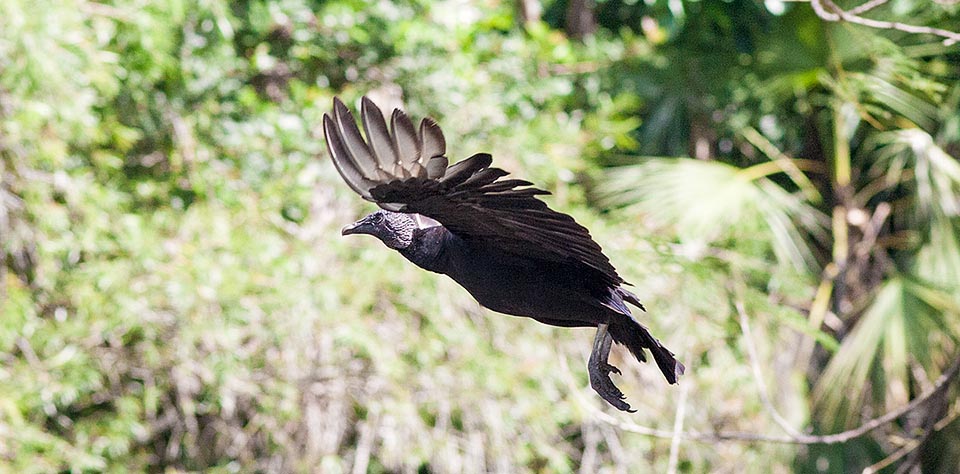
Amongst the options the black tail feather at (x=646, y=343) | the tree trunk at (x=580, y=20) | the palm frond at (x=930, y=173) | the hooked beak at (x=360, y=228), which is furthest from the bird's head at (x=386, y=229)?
the tree trunk at (x=580, y=20)

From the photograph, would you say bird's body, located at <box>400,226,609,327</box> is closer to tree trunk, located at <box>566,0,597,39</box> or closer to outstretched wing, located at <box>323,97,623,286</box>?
outstretched wing, located at <box>323,97,623,286</box>

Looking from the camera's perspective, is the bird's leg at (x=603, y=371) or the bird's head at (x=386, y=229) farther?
the bird's leg at (x=603, y=371)

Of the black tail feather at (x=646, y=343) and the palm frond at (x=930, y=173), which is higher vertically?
the black tail feather at (x=646, y=343)

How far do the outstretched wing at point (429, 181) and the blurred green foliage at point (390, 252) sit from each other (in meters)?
2.17

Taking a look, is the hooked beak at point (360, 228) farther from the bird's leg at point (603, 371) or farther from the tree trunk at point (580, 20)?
the tree trunk at point (580, 20)

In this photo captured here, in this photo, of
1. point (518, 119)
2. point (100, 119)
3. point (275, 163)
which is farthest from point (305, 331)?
point (518, 119)

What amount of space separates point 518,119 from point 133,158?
1.65m

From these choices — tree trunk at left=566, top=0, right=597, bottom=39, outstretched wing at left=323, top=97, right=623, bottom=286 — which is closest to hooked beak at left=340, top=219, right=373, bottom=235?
outstretched wing at left=323, top=97, right=623, bottom=286

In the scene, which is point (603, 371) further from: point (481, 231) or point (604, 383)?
point (481, 231)

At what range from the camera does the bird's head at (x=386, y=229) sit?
1.94 metres

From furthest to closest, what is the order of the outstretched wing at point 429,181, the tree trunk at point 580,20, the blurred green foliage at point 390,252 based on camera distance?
the tree trunk at point 580,20 → the blurred green foliage at point 390,252 → the outstretched wing at point 429,181

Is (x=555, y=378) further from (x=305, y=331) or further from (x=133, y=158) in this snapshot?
(x=133, y=158)

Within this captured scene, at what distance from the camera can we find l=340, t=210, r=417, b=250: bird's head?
6.36 ft

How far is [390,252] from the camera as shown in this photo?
4.87m
